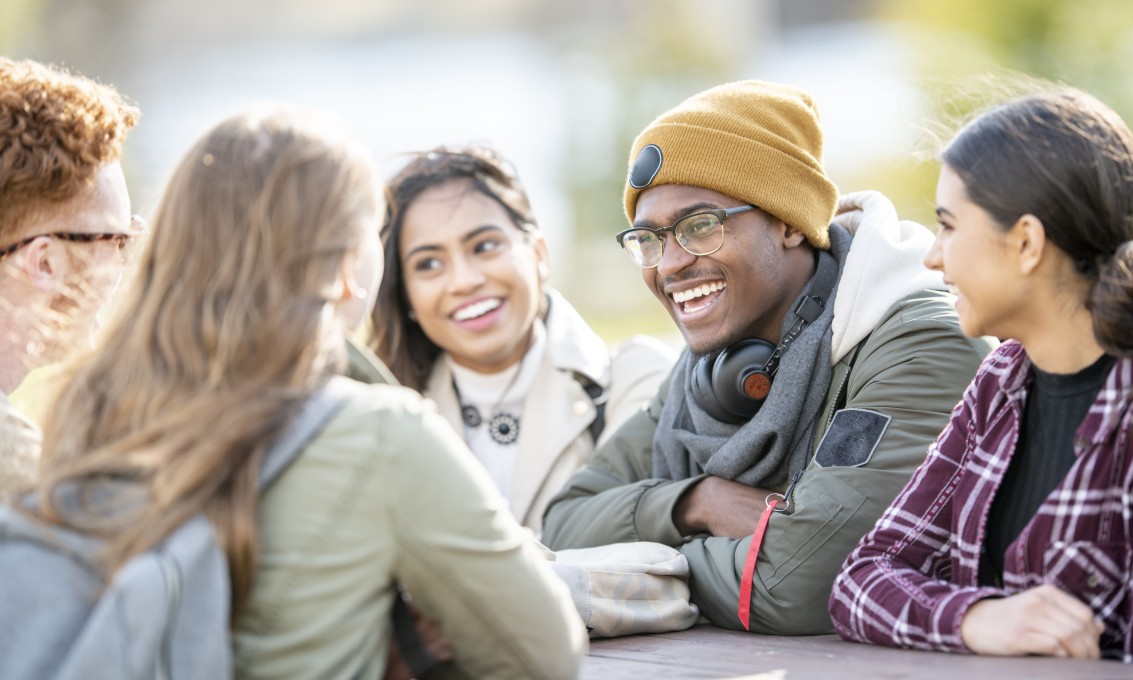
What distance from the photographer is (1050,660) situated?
9.33 ft

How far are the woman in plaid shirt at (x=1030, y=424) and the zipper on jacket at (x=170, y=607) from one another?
65.1 inches

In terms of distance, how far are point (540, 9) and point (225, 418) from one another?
38.9 m

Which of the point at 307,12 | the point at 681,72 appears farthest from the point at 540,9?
the point at 681,72

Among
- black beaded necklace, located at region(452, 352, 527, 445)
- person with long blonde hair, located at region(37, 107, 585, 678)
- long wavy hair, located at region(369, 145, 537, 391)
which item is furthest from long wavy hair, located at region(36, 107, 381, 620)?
black beaded necklace, located at region(452, 352, 527, 445)

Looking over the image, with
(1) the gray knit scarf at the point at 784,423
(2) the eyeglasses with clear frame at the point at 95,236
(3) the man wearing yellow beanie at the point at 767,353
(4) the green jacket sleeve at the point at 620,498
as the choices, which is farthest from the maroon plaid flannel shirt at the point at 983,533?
(2) the eyeglasses with clear frame at the point at 95,236

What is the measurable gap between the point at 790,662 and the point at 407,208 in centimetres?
250

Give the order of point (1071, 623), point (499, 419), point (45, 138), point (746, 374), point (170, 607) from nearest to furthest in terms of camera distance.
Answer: point (170, 607), point (1071, 623), point (45, 138), point (746, 374), point (499, 419)

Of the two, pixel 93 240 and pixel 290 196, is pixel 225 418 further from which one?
pixel 93 240

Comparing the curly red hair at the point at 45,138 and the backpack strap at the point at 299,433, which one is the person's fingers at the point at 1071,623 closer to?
the backpack strap at the point at 299,433

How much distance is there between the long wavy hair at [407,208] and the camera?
16.7ft

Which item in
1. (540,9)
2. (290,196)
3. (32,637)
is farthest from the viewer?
(540,9)

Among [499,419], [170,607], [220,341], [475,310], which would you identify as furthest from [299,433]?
[499,419]

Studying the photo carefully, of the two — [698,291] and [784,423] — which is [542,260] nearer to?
Answer: [698,291]

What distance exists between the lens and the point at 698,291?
4.17m
